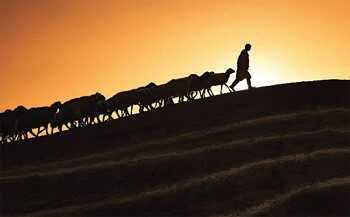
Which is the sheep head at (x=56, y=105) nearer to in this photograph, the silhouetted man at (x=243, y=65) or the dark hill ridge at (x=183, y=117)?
the dark hill ridge at (x=183, y=117)

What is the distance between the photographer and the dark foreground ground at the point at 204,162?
28469 mm

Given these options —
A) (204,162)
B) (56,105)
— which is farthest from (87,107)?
(204,162)

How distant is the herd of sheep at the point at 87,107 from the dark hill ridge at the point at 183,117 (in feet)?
10.6

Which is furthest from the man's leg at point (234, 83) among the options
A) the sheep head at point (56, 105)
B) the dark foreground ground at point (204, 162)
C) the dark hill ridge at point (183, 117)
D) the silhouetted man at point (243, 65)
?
the sheep head at point (56, 105)

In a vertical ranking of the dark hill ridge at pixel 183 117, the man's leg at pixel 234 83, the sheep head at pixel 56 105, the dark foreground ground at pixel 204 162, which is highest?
the sheep head at pixel 56 105

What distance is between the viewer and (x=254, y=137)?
117ft

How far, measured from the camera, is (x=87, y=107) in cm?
4512

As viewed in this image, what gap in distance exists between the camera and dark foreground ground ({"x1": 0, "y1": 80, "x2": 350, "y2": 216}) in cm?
2847

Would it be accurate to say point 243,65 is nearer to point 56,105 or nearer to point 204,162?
point 204,162

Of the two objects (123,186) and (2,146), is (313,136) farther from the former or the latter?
(2,146)

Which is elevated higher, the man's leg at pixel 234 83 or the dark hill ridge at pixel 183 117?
the man's leg at pixel 234 83

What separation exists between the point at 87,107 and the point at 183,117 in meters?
Result: 7.13

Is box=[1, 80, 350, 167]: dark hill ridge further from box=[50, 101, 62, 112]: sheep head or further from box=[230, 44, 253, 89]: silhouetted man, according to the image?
box=[50, 101, 62, 112]: sheep head

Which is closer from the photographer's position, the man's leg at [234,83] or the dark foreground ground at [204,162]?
the dark foreground ground at [204,162]
